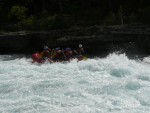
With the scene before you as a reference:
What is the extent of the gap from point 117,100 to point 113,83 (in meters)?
1.87

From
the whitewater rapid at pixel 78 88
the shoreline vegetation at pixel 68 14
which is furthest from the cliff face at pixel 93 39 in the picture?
the whitewater rapid at pixel 78 88

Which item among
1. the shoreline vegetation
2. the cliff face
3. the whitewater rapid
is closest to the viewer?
the whitewater rapid

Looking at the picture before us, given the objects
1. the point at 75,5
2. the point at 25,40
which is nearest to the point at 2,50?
the point at 25,40

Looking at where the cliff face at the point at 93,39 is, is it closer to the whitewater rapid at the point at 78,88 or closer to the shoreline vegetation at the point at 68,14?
the shoreline vegetation at the point at 68,14

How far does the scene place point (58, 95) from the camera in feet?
39.9

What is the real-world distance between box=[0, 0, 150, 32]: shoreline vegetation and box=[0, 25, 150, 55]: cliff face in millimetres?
1713

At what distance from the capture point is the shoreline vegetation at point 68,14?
988 inches

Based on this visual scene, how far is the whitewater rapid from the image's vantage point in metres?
11.0

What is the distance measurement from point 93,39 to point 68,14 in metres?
7.11

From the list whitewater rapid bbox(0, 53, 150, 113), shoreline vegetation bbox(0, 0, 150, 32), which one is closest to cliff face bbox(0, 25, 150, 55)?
shoreline vegetation bbox(0, 0, 150, 32)

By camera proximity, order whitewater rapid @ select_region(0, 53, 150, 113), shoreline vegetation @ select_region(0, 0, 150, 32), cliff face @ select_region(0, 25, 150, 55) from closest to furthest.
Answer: whitewater rapid @ select_region(0, 53, 150, 113) < cliff face @ select_region(0, 25, 150, 55) < shoreline vegetation @ select_region(0, 0, 150, 32)

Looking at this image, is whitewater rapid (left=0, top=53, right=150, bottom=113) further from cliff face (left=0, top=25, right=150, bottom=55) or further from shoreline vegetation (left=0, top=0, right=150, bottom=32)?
shoreline vegetation (left=0, top=0, right=150, bottom=32)

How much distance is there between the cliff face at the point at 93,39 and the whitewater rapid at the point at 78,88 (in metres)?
5.03

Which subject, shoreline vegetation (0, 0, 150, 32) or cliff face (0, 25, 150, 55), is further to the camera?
shoreline vegetation (0, 0, 150, 32)
